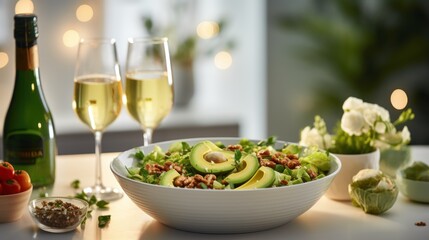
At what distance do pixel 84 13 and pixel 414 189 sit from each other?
2.63m

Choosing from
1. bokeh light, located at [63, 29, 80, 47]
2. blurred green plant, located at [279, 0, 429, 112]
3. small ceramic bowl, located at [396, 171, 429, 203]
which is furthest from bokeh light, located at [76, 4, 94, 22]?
small ceramic bowl, located at [396, 171, 429, 203]

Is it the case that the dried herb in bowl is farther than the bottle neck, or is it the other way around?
the bottle neck

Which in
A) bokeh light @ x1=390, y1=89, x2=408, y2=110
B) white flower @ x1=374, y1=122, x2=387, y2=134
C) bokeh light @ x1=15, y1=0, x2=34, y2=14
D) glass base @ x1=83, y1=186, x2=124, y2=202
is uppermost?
bokeh light @ x1=15, y1=0, x2=34, y2=14

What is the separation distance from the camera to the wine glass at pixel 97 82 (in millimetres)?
1750

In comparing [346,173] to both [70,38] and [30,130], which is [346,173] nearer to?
[30,130]

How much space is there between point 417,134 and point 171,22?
144cm

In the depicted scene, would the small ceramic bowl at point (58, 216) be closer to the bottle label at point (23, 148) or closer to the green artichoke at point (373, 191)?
the bottle label at point (23, 148)

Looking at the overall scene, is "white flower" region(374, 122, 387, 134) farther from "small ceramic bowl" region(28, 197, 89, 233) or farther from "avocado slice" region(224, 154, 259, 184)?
"small ceramic bowl" region(28, 197, 89, 233)

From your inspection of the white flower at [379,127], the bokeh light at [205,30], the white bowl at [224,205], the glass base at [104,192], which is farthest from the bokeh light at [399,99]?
the white bowl at [224,205]

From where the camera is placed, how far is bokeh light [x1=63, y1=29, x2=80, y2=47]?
4.02 meters

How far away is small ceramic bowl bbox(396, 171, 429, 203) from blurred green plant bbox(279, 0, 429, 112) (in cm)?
276

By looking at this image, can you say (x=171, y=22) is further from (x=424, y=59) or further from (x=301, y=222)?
(x=301, y=222)

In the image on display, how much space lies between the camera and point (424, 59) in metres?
4.39

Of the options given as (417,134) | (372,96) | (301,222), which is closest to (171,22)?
(372,96)
